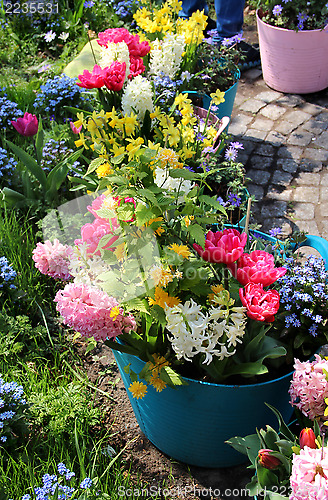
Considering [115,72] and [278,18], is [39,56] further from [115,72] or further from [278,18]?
[115,72]

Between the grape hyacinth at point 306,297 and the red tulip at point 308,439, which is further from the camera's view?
the grape hyacinth at point 306,297

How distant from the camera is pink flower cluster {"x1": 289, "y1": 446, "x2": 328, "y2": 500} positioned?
116 cm

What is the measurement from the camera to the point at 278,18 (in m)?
3.68

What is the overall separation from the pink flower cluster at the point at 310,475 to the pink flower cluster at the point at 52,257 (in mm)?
991

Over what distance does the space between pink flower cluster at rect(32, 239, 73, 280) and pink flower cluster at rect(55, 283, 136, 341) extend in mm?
278

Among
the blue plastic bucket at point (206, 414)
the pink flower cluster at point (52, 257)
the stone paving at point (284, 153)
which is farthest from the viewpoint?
the stone paving at point (284, 153)

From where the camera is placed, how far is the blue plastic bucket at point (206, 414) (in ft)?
5.32

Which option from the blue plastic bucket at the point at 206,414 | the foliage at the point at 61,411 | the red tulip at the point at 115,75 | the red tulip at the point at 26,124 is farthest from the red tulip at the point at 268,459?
the red tulip at the point at 26,124

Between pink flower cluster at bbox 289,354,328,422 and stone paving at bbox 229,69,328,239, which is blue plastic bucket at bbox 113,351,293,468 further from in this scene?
stone paving at bbox 229,69,328,239

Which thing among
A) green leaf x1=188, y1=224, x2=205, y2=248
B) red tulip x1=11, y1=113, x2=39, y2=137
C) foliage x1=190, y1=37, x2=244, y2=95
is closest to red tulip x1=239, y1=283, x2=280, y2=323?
green leaf x1=188, y1=224, x2=205, y2=248

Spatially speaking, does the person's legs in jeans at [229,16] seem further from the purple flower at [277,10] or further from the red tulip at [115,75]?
the red tulip at [115,75]

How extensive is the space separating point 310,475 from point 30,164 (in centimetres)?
209

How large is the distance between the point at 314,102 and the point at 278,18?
0.69m

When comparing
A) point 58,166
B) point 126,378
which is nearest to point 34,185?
point 58,166
